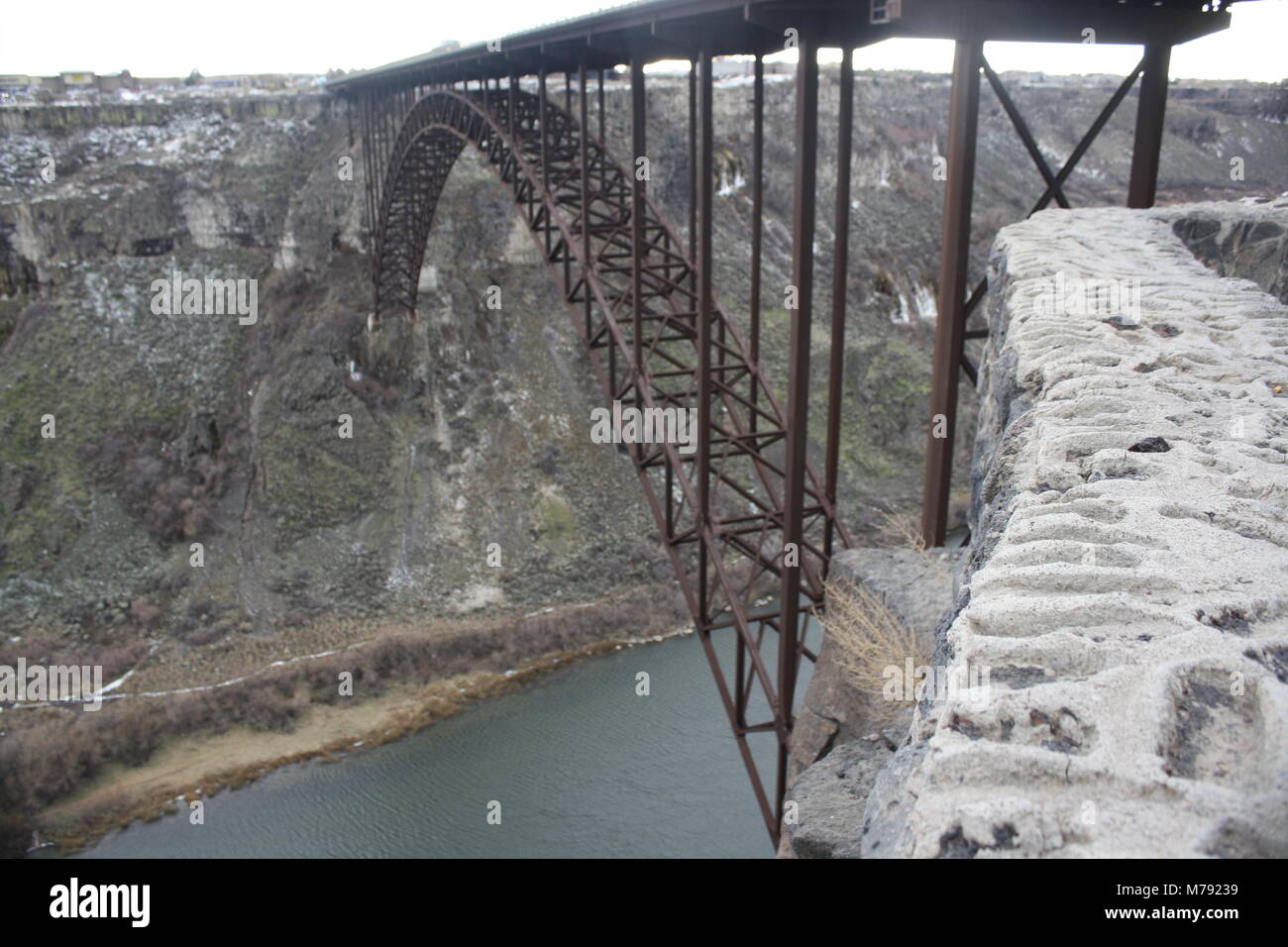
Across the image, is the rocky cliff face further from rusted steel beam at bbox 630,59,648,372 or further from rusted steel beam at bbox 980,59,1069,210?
rusted steel beam at bbox 980,59,1069,210

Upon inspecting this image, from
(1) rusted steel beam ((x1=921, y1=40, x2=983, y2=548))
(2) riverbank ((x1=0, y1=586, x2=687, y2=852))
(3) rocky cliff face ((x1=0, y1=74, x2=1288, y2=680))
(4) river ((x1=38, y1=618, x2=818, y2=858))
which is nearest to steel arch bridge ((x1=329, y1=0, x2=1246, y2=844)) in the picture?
(1) rusted steel beam ((x1=921, y1=40, x2=983, y2=548))

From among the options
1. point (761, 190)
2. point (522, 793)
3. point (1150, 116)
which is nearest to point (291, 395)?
point (522, 793)

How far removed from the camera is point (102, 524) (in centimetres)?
2311

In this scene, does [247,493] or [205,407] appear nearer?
[247,493]

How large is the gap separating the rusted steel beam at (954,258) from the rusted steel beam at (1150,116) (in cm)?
178

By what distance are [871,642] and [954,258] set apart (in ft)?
9.43

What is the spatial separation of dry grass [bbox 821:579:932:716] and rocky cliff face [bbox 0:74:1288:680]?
615 inches

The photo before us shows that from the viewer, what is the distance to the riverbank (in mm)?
16266

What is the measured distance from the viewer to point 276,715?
1833 cm

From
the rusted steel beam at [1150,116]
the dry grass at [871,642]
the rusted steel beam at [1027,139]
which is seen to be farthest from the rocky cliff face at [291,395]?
the rusted steel beam at [1150,116]

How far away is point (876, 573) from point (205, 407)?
24.0 m

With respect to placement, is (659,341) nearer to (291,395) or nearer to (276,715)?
(276,715)
